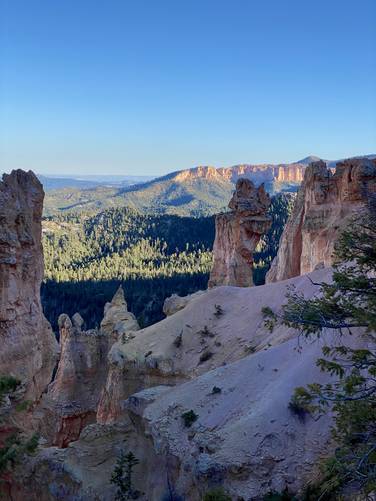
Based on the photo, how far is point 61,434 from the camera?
31.6 m

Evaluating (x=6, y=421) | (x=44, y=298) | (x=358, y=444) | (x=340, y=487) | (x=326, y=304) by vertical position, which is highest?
(x=326, y=304)

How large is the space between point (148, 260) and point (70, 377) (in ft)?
281

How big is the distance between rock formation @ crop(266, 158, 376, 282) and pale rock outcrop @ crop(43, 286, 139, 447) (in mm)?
13128

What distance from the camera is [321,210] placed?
107 feet

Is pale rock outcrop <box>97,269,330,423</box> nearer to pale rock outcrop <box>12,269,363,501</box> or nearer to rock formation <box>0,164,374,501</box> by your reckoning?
rock formation <box>0,164,374,501</box>

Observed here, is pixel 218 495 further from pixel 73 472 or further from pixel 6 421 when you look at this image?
pixel 6 421

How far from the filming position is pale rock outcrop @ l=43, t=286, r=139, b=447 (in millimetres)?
Result: 32594

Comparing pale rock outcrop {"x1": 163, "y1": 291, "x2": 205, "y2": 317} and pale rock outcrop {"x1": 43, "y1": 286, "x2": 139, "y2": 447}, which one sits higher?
pale rock outcrop {"x1": 163, "y1": 291, "x2": 205, "y2": 317}

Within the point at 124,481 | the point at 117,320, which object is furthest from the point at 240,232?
the point at 124,481

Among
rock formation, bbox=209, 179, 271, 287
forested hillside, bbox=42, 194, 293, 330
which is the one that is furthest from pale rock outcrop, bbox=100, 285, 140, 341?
forested hillside, bbox=42, 194, 293, 330

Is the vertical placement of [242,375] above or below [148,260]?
above

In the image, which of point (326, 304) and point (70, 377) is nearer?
point (326, 304)

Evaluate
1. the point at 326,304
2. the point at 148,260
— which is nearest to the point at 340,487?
the point at 326,304

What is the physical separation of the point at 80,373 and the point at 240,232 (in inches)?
643
